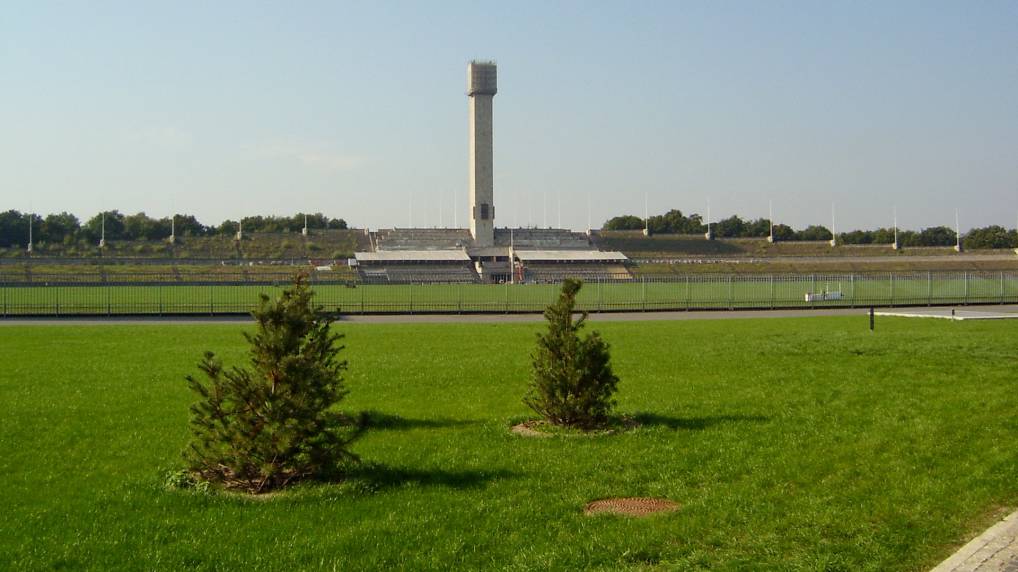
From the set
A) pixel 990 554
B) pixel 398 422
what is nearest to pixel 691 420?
pixel 398 422

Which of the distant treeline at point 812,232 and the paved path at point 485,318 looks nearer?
the paved path at point 485,318

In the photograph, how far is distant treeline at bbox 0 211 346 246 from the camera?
360ft

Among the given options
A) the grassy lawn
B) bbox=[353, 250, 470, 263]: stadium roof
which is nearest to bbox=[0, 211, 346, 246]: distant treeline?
bbox=[353, 250, 470, 263]: stadium roof

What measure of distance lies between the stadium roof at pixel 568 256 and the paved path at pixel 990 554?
9235cm

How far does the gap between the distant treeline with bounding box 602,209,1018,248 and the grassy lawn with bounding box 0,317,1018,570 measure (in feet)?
380

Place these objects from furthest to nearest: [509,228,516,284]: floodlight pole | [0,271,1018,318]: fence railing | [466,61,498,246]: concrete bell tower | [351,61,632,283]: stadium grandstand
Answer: [466,61,498,246]: concrete bell tower < [351,61,632,283]: stadium grandstand < [509,228,516,284]: floodlight pole < [0,271,1018,318]: fence railing

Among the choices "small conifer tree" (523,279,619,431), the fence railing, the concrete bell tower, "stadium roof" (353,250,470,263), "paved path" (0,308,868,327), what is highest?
the concrete bell tower

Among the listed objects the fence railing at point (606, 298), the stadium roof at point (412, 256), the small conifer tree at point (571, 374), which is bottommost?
the fence railing at point (606, 298)

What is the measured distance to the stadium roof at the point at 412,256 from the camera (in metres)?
95.7

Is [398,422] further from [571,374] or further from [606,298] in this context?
[606,298]

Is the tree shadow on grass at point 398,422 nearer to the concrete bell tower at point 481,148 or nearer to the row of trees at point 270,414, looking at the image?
the row of trees at point 270,414

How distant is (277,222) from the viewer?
13538cm

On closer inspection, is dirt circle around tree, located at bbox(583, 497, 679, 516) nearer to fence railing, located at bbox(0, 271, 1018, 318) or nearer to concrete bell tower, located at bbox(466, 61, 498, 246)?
fence railing, located at bbox(0, 271, 1018, 318)

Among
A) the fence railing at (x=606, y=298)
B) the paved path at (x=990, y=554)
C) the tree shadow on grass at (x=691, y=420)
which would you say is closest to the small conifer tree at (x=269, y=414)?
the tree shadow on grass at (x=691, y=420)
